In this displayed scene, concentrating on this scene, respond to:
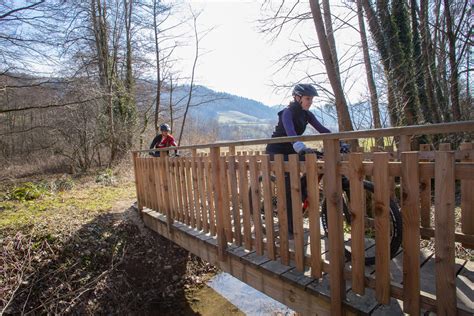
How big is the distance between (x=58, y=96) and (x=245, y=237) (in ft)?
28.6

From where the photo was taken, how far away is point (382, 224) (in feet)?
6.47

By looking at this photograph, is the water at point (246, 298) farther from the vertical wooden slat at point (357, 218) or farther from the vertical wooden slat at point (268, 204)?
the vertical wooden slat at point (357, 218)

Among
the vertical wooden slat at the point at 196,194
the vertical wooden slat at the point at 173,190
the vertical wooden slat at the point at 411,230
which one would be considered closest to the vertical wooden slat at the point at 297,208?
the vertical wooden slat at the point at 411,230

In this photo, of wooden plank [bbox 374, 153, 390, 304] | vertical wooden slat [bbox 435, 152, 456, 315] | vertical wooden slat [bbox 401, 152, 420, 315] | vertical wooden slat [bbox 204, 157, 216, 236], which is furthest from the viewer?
vertical wooden slat [bbox 204, 157, 216, 236]

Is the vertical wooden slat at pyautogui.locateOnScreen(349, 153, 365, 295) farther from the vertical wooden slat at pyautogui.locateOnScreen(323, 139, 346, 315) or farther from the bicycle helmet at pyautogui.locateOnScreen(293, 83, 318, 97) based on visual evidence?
the bicycle helmet at pyautogui.locateOnScreen(293, 83, 318, 97)

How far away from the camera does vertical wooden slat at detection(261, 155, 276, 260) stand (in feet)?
9.00

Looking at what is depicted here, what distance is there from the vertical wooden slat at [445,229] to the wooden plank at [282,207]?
3.91ft

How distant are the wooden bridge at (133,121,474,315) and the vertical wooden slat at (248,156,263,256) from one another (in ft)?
0.03

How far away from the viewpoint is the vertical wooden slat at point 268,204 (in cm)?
274

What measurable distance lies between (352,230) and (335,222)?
13 cm

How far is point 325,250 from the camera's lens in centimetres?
296

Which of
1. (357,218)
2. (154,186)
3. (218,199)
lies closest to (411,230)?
(357,218)

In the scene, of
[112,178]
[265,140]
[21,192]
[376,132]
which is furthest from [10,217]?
[376,132]

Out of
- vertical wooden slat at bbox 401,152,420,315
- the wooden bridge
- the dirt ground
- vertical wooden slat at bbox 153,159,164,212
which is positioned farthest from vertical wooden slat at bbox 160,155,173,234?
vertical wooden slat at bbox 401,152,420,315
